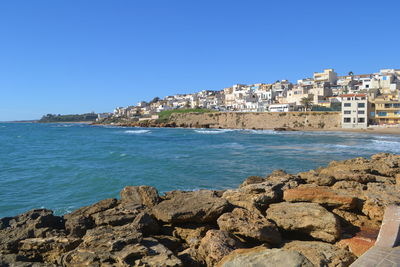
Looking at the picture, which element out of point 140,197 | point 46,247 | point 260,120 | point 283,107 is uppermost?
point 283,107

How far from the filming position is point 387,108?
2520 inches

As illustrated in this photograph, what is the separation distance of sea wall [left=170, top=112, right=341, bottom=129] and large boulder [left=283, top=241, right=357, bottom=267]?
69.5 metres

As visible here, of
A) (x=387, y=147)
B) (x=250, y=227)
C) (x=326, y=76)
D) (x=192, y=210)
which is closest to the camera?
(x=250, y=227)

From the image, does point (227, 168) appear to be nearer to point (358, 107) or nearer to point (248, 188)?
point (248, 188)

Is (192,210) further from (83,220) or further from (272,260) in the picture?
(272,260)

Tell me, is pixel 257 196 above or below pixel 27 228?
above

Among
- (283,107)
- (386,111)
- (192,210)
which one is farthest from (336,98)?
(192,210)

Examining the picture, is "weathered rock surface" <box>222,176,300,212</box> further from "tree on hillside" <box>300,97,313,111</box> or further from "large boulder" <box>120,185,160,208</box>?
"tree on hillside" <box>300,97,313,111</box>

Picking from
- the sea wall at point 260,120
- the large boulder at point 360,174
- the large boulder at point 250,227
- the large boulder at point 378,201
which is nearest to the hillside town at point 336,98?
the sea wall at point 260,120

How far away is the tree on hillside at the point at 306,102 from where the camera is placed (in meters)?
84.2

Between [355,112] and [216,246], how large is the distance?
68.2 m

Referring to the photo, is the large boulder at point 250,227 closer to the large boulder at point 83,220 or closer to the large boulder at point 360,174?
the large boulder at point 83,220

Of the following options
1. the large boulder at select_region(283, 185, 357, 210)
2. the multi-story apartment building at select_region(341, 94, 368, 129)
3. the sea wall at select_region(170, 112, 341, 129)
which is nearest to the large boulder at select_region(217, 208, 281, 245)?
the large boulder at select_region(283, 185, 357, 210)

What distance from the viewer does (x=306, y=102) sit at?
278 feet
